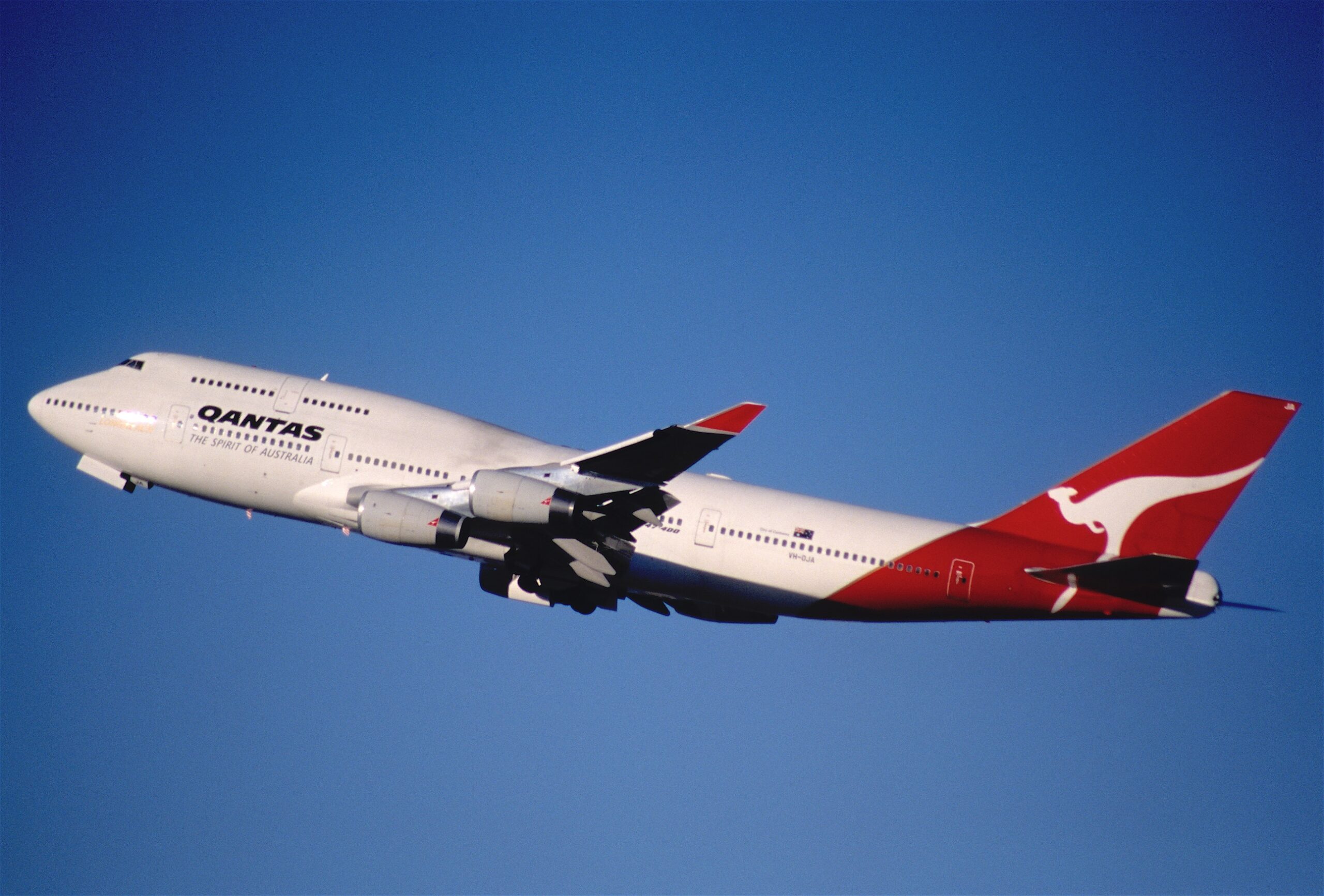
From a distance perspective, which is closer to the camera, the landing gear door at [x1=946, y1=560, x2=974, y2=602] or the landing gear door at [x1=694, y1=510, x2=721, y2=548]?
the landing gear door at [x1=946, y1=560, x2=974, y2=602]

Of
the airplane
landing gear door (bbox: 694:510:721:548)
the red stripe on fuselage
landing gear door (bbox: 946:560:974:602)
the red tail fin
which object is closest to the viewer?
the airplane

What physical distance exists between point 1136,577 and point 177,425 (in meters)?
25.8

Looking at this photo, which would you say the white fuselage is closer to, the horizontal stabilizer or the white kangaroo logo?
the horizontal stabilizer

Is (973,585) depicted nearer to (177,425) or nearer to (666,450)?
(666,450)

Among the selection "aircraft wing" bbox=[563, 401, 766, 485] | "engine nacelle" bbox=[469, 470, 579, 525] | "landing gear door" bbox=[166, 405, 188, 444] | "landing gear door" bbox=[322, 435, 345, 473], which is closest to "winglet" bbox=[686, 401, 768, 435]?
"aircraft wing" bbox=[563, 401, 766, 485]

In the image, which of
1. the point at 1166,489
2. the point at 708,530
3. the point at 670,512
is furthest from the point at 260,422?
the point at 1166,489

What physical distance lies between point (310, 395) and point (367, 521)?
601cm

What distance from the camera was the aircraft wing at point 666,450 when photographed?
27.0 m

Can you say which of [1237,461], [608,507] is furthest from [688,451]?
[1237,461]

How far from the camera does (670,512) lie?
108 ft

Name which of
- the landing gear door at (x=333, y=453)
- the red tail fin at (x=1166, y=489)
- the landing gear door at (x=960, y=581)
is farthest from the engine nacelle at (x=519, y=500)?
Result: the red tail fin at (x=1166, y=489)

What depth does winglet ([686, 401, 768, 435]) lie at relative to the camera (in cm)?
2673

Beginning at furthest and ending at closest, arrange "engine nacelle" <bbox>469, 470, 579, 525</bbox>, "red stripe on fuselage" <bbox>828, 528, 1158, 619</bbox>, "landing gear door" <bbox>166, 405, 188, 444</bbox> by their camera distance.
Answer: "landing gear door" <bbox>166, 405, 188, 444</bbox> → "red stripe on fuselage" <bbox>828, 528, 1158, 619</bbox> → "engine nacelle" <bbox>469, 470, 579, 525</bbox>

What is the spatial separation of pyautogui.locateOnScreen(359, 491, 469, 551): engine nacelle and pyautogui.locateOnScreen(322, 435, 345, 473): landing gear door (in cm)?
310
